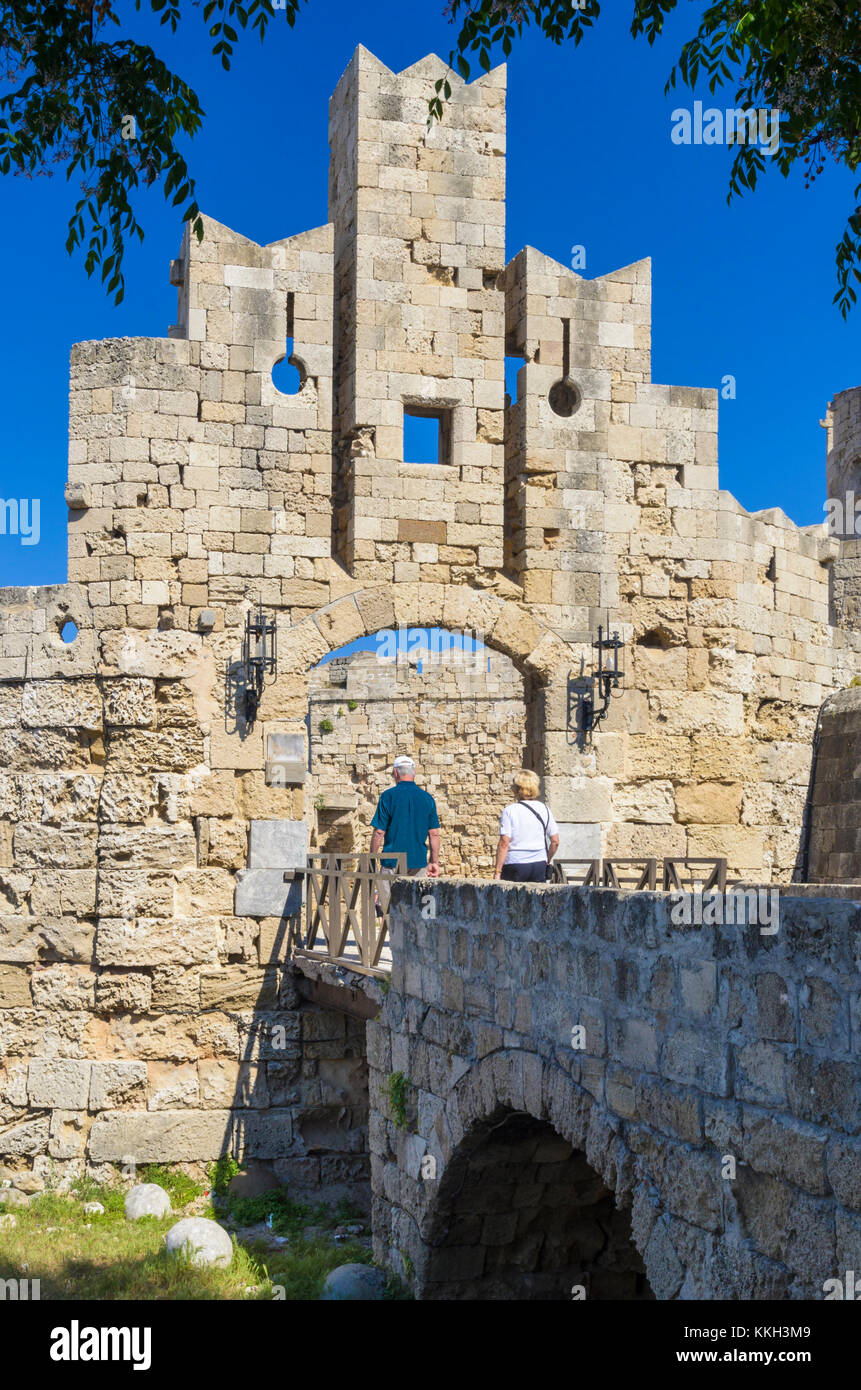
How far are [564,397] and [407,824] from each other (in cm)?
386

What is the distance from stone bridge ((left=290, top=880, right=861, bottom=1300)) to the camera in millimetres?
Result: 3641

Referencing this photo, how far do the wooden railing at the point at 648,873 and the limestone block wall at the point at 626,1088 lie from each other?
2.01m

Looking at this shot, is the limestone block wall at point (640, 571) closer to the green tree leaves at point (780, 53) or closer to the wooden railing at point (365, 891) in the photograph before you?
the wooden railing at point (365, 891)

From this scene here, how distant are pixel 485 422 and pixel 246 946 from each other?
4197mm

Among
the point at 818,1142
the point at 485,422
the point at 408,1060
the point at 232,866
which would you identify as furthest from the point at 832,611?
the point at 818,1142

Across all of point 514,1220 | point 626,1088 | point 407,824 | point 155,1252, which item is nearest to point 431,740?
point 407,824

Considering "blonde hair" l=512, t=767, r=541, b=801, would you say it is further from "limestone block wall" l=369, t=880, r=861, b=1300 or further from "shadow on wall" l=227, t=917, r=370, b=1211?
"shadow on wall" l=227, t=917, r=370, b=1211

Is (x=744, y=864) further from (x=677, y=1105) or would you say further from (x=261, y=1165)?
(x=677, y=1105)

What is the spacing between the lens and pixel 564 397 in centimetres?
1076

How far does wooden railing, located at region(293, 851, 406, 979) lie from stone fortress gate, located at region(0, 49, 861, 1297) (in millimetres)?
263

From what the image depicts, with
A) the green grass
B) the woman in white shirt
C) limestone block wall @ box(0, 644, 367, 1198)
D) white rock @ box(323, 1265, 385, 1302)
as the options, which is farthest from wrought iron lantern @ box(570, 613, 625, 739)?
white rock @ box(323, 1265, 385, 1302)

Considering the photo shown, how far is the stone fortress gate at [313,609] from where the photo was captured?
9633 millimetres

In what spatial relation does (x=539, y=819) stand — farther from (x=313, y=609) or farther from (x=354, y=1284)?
(x=313, y=609)

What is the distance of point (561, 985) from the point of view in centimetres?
519
